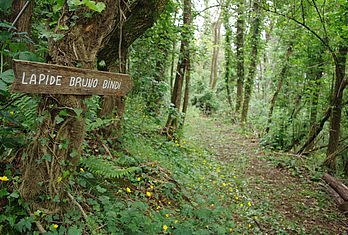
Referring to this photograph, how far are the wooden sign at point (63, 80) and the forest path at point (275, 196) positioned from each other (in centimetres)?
334

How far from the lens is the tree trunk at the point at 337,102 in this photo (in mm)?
6755

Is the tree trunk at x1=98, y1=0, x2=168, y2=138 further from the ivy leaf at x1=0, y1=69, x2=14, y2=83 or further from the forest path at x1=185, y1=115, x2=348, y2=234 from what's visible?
the forest path at x1=185, y1=115, x2=348, y2=234

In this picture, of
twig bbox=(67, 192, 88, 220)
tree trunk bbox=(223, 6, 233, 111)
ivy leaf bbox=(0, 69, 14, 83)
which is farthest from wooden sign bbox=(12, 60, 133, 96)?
tree trunk bbox=(223, 6, 233, 111)

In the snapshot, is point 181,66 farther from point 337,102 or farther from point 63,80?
point 63,80

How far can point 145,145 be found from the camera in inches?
231

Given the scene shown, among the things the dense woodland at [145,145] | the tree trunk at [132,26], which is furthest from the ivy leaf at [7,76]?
the tree trunk at [132,26]

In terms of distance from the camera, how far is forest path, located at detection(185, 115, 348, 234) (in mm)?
4703

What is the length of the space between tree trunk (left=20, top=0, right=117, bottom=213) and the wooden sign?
0.52 ft

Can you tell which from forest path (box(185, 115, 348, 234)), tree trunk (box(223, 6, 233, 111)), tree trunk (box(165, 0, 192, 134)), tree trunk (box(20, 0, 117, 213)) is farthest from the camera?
tree trunk (box(223, 6, 233, 111))

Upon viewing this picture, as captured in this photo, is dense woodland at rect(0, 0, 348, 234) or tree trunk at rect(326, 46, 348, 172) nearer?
dense woodland at rect(0, 0, 348, 234)

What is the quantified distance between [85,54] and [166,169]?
10.0ft

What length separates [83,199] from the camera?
2.95 meters

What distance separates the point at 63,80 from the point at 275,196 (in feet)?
17.6

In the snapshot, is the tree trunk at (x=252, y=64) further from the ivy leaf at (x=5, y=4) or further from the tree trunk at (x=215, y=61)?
the ivy leaf at (x=5, y=4)
